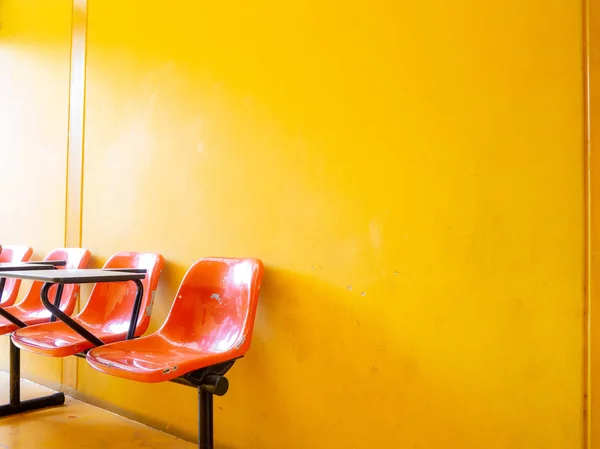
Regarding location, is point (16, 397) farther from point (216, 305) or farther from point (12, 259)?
point (216, 305)

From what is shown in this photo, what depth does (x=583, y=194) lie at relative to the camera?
55.2 inches

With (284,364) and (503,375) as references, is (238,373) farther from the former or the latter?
(503,375)

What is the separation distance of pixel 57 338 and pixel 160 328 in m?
0.46

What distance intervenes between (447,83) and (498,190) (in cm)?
39

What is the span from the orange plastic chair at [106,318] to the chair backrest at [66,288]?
0.23m

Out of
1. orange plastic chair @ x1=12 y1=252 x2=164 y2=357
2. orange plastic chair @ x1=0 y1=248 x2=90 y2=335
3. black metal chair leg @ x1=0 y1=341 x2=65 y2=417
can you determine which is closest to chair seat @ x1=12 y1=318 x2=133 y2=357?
orange plastic chair @ x1=12 y1=252 x2=164 y2=357

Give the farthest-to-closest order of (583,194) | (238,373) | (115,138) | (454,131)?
1. (115,138)
2. (238,373)
3. (454,131)
4. (583,194)

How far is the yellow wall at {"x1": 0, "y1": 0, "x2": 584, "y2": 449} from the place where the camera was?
147 cm

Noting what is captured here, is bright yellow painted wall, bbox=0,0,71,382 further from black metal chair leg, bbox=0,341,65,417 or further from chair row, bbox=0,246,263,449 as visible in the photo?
chair row, bbox=0,246,263,449

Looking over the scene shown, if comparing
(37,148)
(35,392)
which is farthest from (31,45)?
(35,392)

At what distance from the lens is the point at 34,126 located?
131 inches

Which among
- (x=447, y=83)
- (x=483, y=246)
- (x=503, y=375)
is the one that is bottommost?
(x=503, y=375)

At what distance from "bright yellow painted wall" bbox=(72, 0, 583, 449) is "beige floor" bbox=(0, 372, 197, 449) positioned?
Answer: 0.11 metres

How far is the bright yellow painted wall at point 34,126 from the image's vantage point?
3.14 m
